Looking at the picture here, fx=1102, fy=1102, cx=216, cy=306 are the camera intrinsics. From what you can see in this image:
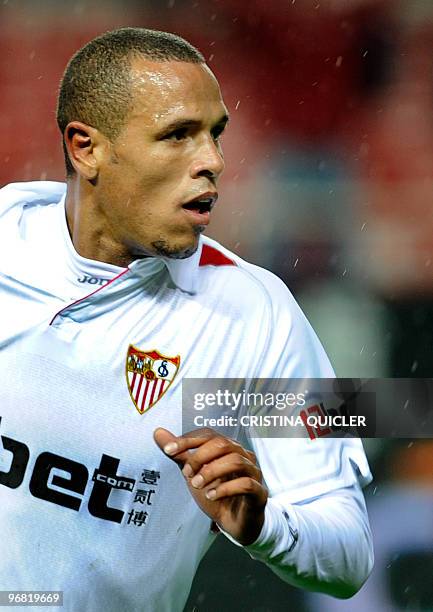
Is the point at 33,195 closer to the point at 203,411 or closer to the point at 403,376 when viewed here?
the point at 203,411

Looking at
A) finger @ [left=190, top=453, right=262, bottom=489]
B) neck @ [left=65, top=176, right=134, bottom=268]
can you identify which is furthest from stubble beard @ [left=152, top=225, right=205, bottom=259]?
finger @ [left=190, top=453, right=262, bottom=489]

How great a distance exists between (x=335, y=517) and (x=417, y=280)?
2582mm

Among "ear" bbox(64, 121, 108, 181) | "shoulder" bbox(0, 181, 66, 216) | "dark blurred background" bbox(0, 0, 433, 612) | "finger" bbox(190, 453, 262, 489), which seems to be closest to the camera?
"finger" bbox(190, 453, 262, 489)

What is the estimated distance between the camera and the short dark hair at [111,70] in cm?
199

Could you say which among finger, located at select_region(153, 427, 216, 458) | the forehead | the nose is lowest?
finger, located at select_region(153, 427, 216, 458)

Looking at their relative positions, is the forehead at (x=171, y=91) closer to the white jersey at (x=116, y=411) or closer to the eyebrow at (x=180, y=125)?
the eyebrow at (x=180, y=125)

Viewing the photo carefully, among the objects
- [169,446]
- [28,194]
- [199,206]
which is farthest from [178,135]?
[169,446]

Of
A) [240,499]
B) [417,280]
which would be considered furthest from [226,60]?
[240,499]

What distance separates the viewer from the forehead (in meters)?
1.94

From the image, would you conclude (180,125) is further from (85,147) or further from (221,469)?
(221,469)

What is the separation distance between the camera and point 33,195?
7.37ft

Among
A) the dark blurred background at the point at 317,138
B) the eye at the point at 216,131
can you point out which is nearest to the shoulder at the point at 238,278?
the eye at the point at 216,131

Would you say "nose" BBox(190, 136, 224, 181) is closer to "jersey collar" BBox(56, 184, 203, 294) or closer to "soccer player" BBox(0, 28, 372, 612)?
"soccer player" BBox(0, 28, 372, 612)

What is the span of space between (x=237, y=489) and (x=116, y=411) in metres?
0.50
